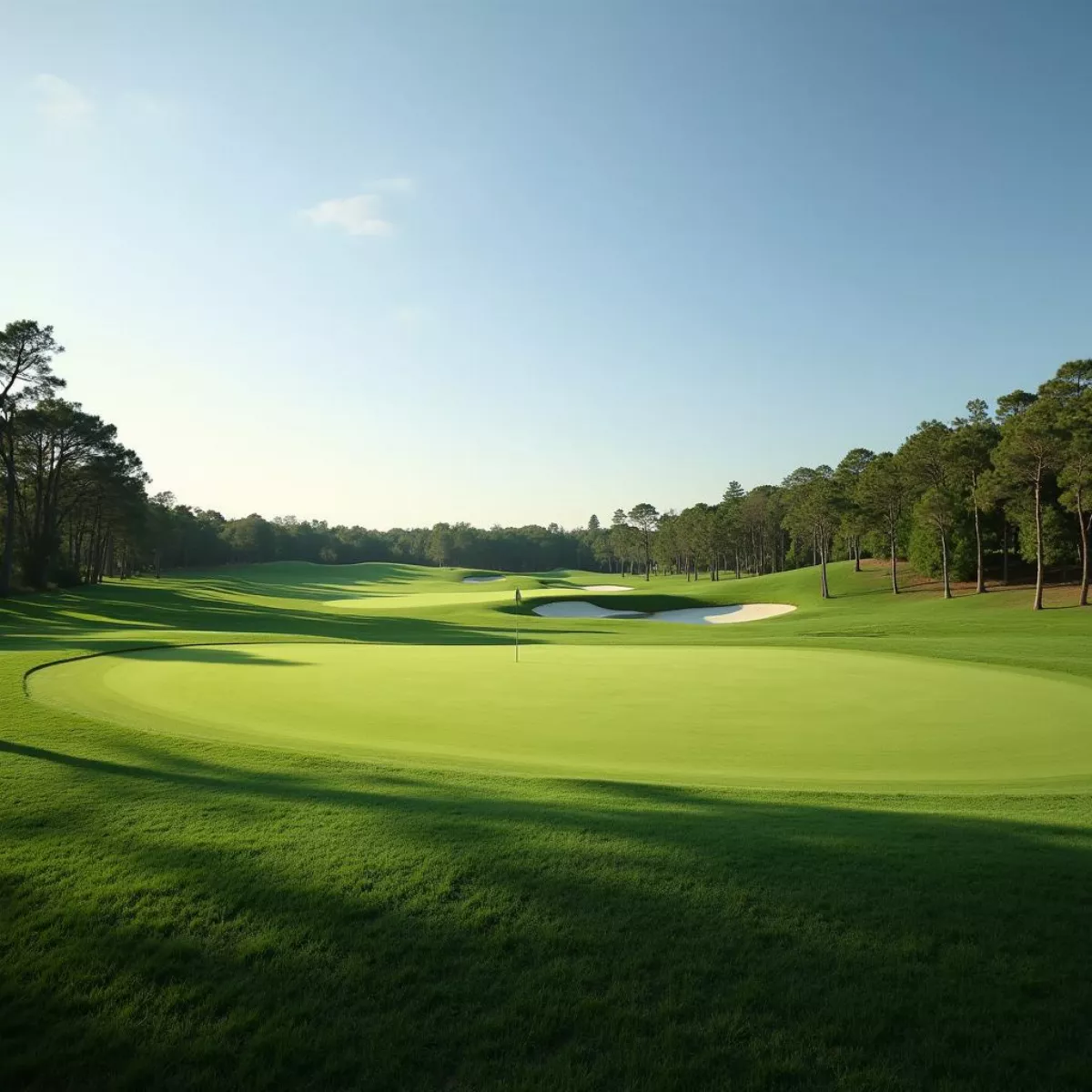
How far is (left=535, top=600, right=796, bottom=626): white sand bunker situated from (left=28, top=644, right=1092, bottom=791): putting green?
101 feet

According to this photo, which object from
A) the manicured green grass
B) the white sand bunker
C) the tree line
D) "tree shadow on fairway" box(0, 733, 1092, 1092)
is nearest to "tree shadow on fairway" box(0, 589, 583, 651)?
the tree line

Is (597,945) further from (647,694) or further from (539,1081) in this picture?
(647,694)

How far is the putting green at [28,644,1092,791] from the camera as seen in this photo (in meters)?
8.77

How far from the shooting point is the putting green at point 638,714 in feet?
28.8

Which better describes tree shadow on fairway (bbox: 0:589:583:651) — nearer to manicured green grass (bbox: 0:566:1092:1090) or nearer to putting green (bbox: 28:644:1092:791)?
putting green (bbox: 28:644:1092:791)

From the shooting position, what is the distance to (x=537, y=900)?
4.54m

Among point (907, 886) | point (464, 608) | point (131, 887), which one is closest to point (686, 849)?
point (907, 886)

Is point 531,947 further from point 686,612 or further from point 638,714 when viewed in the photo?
point 686,612

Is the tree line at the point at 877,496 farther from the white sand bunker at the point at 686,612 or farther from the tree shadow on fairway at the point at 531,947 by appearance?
the tree shadow on fairway at the point at 531,947

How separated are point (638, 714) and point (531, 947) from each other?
24.5 ft

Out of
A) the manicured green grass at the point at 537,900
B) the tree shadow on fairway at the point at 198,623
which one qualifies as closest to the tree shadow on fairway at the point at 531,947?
the manicured green grass at the point at 537,900

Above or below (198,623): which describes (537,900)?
above

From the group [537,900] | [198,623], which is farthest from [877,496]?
[537,900]

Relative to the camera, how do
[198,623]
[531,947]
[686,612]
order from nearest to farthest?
[531,947] → [198,623] → [686,612]
